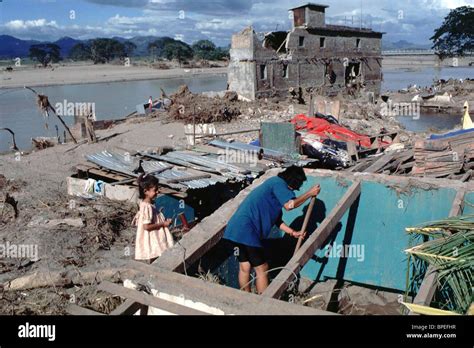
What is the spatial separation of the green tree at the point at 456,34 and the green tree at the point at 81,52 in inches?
2660

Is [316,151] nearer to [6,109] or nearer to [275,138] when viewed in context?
[275,138]

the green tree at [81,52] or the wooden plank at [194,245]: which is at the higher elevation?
the green tree at [81,52]

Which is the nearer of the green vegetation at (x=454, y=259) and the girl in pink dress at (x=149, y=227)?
the green vegetation at (x=454, y=259)

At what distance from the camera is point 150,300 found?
10.9 ft

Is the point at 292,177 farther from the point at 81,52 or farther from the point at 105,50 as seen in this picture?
the point at 81,52

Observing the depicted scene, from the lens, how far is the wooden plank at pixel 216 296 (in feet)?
10.9

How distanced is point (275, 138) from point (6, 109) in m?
30.1

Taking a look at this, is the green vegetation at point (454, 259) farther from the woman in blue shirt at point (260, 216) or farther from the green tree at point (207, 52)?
the green tree at point (207, 52)

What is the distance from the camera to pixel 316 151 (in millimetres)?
11992

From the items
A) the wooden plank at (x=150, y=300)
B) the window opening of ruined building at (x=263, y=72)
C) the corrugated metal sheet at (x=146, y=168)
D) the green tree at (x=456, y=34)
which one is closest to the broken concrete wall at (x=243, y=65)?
the window opening of ruined building at (x=263, y=72)

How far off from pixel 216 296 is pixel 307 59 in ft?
96.9

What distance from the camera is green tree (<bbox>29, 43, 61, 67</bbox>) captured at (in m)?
81.0

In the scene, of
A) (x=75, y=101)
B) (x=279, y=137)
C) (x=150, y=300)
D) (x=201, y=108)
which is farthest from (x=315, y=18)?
(x=150, y=300)

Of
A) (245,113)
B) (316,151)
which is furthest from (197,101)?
(316,151)
